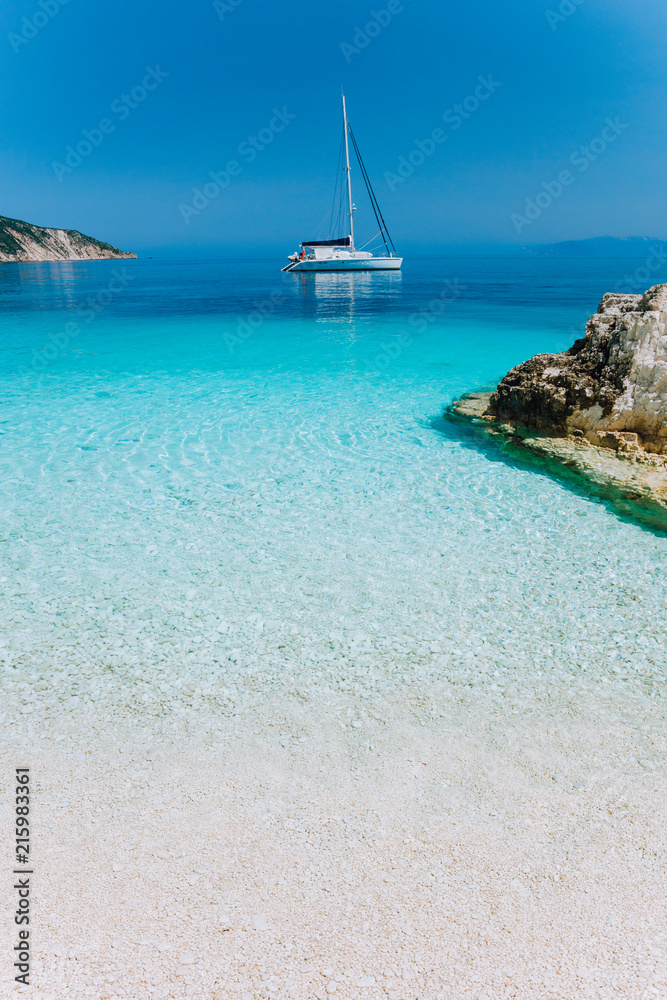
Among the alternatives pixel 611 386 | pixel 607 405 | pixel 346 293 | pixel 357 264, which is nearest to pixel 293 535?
pixel 607 405

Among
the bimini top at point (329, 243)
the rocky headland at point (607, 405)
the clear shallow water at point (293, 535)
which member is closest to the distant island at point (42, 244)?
the bimini top at point (329, 243)

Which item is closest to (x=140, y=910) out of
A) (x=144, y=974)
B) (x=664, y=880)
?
(x=144, y=974)

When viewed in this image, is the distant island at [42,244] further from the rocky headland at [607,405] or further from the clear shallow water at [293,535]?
the rocky headland at [607,405]

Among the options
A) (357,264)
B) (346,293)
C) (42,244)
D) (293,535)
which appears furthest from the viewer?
(42,244)

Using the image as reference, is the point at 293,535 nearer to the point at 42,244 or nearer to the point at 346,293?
the point at 346,293

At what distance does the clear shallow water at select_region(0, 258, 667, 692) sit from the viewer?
4.02 meters

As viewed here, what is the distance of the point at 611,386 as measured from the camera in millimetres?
7414

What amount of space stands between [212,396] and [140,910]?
9.62 metres

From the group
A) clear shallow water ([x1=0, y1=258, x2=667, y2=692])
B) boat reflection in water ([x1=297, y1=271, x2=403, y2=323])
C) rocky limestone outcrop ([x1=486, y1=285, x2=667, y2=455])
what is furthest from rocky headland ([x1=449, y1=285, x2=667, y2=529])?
boat reflection in water ([x1=297, y1=271, x2=403, y2=323])

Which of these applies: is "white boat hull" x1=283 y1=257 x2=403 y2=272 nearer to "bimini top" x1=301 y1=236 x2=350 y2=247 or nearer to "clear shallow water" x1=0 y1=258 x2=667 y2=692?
"bimini top" x1=301 y1=236 x2=350 y2=247

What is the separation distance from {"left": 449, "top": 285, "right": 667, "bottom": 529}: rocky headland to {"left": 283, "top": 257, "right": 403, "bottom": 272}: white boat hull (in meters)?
47.5

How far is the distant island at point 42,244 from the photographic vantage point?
77.5 meters

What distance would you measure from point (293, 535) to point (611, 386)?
501cm

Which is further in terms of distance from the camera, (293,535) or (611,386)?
(611,386)
